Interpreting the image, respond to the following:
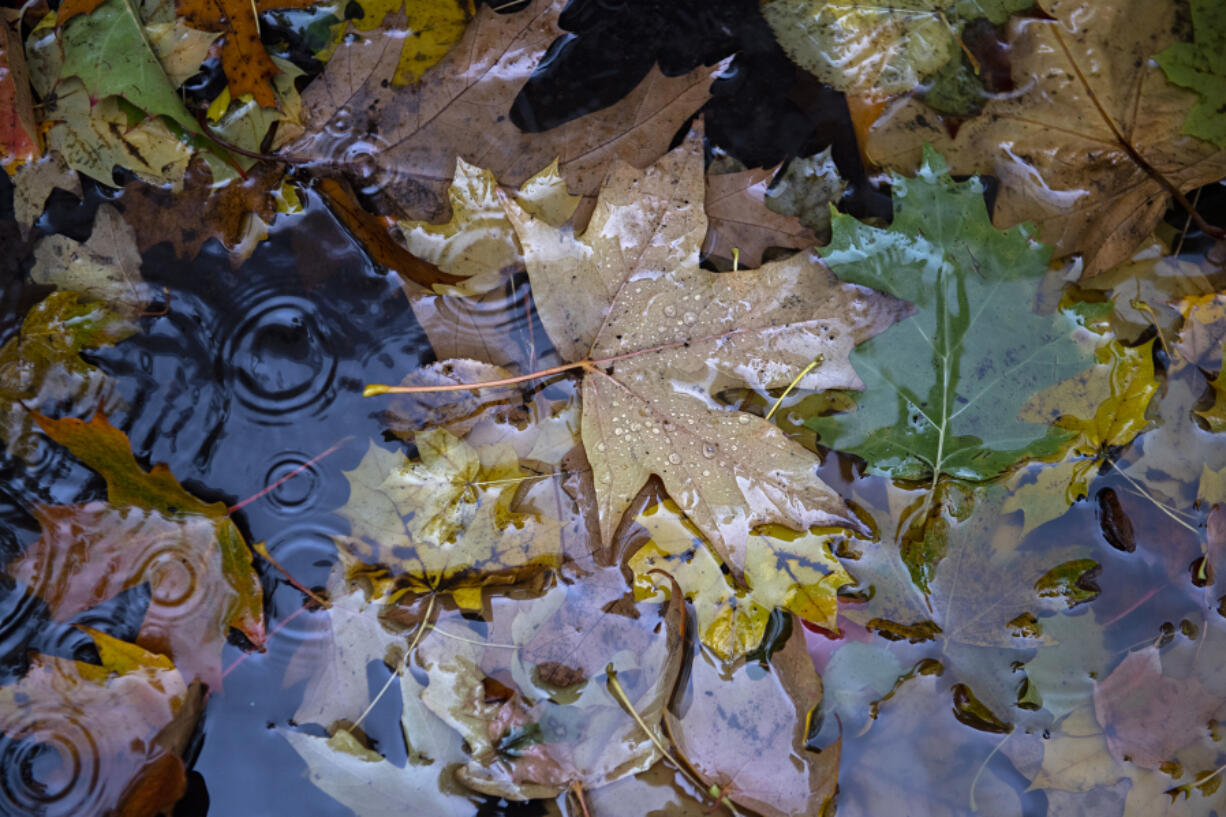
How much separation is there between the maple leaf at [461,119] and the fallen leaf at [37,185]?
0.61 metres

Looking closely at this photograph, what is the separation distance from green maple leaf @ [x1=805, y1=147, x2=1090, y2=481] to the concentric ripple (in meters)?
1.31

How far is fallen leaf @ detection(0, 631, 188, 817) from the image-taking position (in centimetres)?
184

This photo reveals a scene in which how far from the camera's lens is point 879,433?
183cm

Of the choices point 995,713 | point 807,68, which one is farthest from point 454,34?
point 995,713

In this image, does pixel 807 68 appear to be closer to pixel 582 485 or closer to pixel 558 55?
pixel 558 55

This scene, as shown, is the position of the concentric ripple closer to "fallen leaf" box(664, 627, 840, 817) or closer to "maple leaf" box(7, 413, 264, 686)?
"maple leaf" box(7, 413, 264, 686)

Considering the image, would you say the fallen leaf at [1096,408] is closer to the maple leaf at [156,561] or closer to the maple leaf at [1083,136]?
the maple leaf at [1083,136]

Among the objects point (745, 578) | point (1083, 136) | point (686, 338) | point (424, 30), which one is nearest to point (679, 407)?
point (686, 338)

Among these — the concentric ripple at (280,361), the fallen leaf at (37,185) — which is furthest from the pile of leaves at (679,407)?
the concentric ripple at (280,361)

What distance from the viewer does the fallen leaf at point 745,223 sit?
1951 millimetres

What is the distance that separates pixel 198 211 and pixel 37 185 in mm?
453

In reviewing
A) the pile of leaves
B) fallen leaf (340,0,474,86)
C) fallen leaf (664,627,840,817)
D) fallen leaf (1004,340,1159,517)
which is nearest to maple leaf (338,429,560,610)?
the pile of leaves

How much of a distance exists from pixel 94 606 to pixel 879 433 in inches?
81.9

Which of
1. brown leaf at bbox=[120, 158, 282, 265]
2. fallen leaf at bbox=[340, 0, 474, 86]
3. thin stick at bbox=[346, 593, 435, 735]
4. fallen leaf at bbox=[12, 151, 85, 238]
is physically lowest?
thin stick at bbox=[346, 593, 435, 735]
